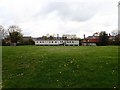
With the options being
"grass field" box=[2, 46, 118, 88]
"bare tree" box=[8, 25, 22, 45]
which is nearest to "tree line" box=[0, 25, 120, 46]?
"bare tree" box=[8, 25, 22, 45]

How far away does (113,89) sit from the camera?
1317 cm

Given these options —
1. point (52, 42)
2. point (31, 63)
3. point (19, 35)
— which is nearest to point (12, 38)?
point (19, 35)

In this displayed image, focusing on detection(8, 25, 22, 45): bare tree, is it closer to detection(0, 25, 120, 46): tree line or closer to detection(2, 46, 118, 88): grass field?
detection(0, 25, 120, 46): tree line

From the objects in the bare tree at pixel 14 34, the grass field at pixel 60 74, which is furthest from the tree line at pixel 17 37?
the grass field at pixel 60 74

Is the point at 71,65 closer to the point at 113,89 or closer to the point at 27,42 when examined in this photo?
the point at 113,89

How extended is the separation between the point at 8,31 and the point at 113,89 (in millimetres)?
99572

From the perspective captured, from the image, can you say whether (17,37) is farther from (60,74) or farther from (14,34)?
(60,74)

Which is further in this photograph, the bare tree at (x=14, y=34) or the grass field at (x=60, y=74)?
the bare tree at (x=14, y=34)

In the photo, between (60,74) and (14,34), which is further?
(14,34)

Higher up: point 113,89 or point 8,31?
point 8,31

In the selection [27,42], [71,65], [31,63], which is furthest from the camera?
[27,42]

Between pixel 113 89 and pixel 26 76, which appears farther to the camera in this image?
pixel 26 76

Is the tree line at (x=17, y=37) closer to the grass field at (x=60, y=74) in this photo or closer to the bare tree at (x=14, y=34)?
the bare tree at (x=14, y=34)

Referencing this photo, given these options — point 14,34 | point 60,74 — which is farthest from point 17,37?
point 60,74
